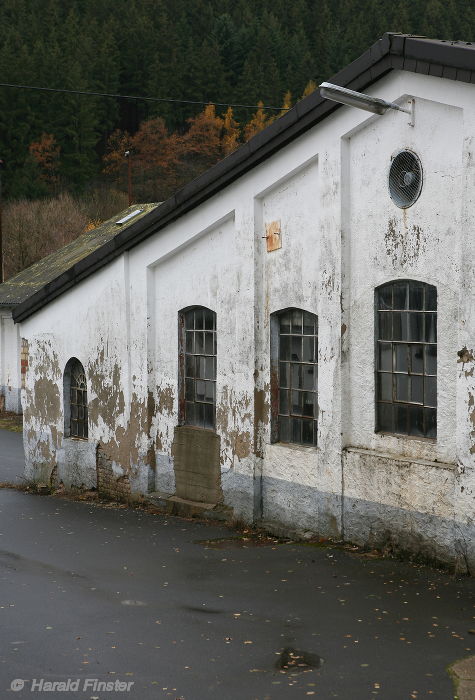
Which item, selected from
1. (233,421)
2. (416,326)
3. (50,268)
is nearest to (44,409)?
(233,421)

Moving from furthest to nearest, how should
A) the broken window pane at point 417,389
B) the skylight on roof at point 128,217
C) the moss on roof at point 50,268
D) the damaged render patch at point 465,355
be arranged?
the moss on roof at point 50,268
the skylight on roof at point 128,217
the broken window pane at point 417,389
the damaged render patch at point 465,355

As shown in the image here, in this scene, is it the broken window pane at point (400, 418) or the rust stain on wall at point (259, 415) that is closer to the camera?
the broken window pane at point (400, 418)

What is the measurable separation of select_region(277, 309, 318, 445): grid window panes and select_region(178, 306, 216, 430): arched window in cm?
137

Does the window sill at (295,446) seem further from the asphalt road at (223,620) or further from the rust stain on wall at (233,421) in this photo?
the asphalt road at (223,620)

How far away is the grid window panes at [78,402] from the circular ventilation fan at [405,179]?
712 centimetres

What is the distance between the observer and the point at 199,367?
12820mm

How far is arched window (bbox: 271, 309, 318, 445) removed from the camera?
11.1 metres

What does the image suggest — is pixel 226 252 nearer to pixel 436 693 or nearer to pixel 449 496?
pixel 449 496

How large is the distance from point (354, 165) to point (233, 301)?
261cm

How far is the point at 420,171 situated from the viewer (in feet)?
31.1

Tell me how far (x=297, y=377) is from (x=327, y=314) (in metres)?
1.10

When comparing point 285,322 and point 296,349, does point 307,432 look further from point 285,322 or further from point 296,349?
point 285,322

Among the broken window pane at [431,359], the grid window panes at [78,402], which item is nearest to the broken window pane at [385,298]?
the broken window pane at [431,359]

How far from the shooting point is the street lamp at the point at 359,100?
30.1 feet
